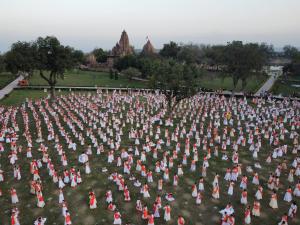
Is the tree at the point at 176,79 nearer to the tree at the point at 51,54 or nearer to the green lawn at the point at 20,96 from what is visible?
the tree at the point at 51,54

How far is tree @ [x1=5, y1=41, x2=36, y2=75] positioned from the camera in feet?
129

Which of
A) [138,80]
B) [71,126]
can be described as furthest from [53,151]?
Answer: [138,80]

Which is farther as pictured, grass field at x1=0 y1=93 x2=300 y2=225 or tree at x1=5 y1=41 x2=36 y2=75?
tree at x1=5 y1=41 x2=36 y2=75

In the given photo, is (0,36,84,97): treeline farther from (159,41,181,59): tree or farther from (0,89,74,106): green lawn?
(159,41,181,59): tree

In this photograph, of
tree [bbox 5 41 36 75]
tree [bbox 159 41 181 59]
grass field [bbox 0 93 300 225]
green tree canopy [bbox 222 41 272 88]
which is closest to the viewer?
grass field [bbox 0 93 300 225]

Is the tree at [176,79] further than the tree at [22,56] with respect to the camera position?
No

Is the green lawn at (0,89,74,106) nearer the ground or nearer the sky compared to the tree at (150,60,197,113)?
nearer the ground

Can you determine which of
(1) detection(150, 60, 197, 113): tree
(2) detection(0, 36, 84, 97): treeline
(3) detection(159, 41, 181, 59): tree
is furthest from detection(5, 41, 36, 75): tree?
(3) detection(159, 41, 181, 59): tree

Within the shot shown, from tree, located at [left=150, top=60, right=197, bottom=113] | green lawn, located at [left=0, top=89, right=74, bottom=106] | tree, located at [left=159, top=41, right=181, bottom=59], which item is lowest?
green lawn, located at [left=0, top=89, right=74, bottom=106]

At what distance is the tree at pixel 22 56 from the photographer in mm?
39219

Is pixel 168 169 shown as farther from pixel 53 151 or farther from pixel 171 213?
pixel 53 151

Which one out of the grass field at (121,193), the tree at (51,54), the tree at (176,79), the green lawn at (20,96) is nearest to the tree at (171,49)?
the green lawn at (20,96)

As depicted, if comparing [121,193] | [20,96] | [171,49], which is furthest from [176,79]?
[171,49]

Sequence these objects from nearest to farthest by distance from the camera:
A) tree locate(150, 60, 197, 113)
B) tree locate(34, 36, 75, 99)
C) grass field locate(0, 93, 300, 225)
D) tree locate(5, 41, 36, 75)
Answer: grass field locate(0, 93, 300, 225), tree locate(150, 60, 197, 113), tree locate(5, 41, 36, 75), tree locate(34, 36, 75, 99)
